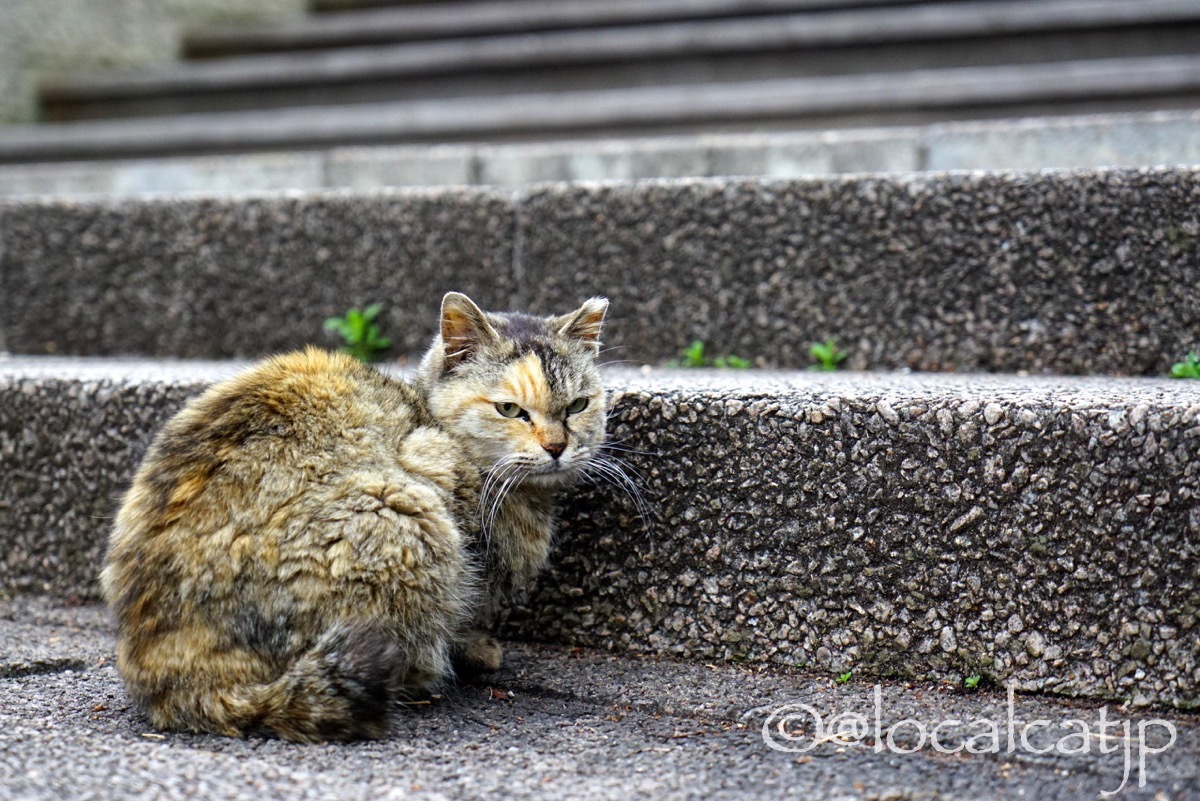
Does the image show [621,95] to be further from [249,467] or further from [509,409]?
[249,467]

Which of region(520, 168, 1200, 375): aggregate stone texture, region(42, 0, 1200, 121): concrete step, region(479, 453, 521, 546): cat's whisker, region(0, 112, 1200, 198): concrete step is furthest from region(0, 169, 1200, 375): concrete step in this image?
region(42, 0, 1200, 121): concrete step

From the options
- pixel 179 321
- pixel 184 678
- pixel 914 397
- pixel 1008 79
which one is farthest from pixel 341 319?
pixel 1008 79

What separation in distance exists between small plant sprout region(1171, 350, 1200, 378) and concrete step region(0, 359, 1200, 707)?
0.83 ft

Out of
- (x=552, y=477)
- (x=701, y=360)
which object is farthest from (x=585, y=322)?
(x=701, y=360)

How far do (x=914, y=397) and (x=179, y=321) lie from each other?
2.53 m

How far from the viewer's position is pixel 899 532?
230 centimetres

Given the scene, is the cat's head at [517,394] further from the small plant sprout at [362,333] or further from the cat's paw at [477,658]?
the small plant sprout at [362,333]

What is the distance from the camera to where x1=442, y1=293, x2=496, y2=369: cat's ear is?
100 inches

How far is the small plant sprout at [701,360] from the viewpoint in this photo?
10.2ft

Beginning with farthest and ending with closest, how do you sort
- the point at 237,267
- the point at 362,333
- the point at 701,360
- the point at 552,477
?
the point at 237,267 < the point at 362,333 < the point at 701,360 < the point at 552,477

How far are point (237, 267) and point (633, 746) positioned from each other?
7.41ft

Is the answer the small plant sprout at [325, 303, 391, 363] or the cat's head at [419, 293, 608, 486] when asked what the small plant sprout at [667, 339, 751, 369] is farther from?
the small plant sprout at [325, 303, 391, 363]

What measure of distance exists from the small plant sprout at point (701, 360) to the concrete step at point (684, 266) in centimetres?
3

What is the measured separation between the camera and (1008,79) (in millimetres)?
4652
